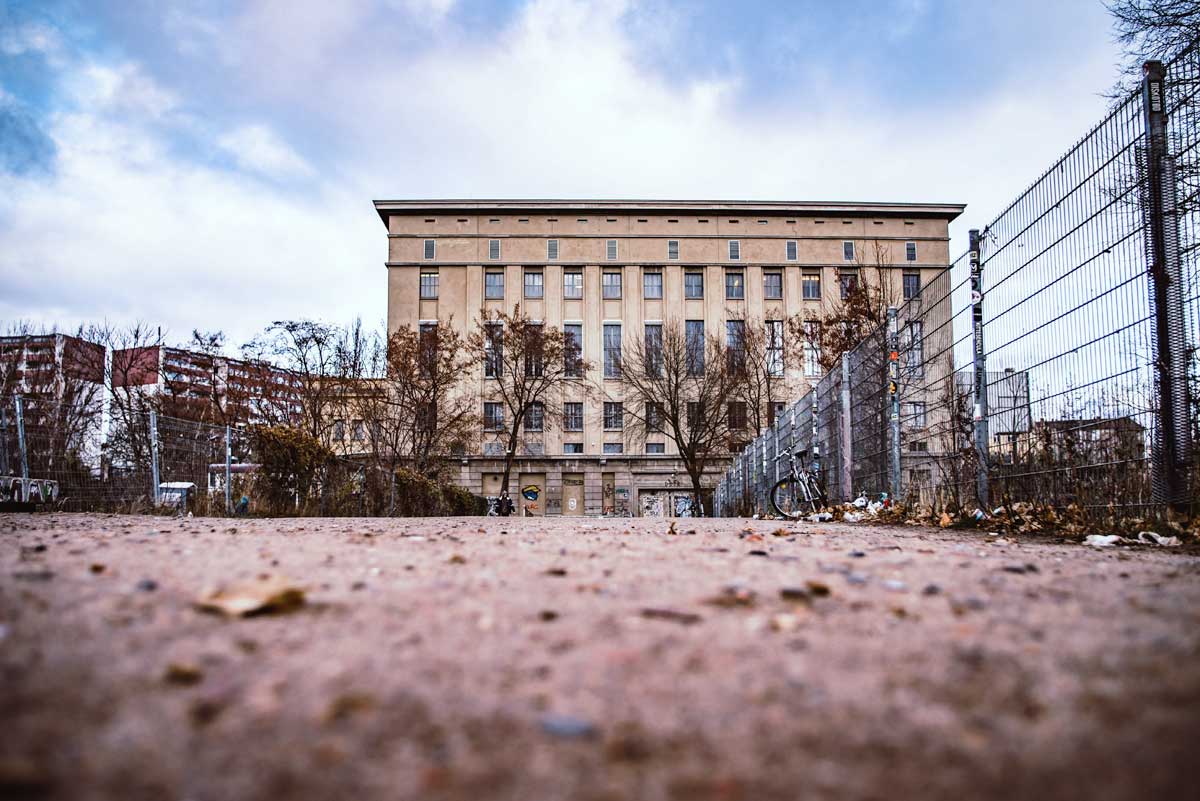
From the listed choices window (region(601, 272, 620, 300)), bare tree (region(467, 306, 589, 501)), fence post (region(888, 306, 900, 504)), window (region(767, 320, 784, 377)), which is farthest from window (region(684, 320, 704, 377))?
fence post (region(888, 306, 900, 504))

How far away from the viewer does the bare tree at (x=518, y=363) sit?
157ft

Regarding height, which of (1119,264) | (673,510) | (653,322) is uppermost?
(653,322)

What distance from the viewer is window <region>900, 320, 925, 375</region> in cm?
1055

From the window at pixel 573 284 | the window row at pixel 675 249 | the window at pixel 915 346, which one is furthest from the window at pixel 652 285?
the window at pixel 915 346

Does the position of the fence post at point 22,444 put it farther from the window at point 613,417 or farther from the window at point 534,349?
the window at point 613,417

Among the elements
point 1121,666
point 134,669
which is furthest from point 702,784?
point 134,669

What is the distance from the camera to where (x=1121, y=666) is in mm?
1959

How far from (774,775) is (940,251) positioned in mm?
66643

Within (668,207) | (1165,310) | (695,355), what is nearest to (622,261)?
(668,207)

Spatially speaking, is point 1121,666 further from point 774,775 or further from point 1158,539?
point 1158,539

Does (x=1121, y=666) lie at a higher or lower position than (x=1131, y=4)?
lower

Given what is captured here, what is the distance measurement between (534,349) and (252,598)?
45281 millimetres

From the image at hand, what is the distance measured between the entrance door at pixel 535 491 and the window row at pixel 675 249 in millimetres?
15730

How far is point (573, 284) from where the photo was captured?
198ft
